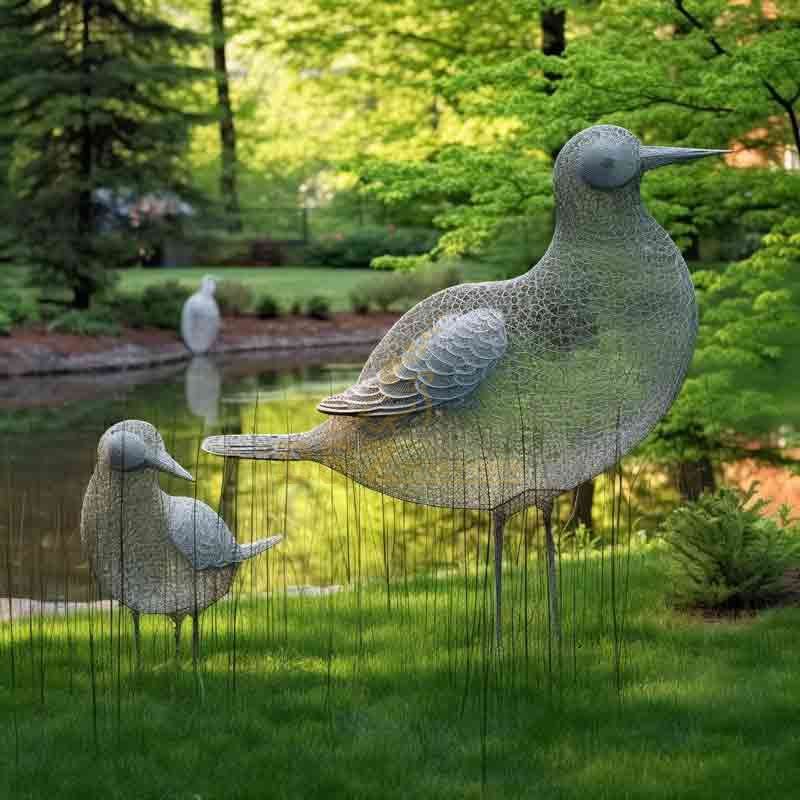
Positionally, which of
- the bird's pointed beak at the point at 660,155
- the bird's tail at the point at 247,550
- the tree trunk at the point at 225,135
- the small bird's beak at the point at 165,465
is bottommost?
the bird's tail at the point at 247,550

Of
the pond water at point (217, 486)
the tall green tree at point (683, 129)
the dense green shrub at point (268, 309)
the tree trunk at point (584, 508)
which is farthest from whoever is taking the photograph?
the dense green shrub at point (268, 309)

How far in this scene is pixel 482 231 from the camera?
1239 centimetres

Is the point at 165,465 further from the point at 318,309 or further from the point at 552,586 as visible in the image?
the point at 318,309

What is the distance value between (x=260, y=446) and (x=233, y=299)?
2110 cm

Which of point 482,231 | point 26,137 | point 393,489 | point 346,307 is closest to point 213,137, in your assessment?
point 346,307

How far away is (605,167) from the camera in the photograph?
5465 millimetres

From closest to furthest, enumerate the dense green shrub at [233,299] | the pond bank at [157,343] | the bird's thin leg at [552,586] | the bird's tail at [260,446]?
the bird's thin leg at [552,586]
the bird's tail at [260,446]
the pond bank at [157,343]
the dense green shrub at [233,299]

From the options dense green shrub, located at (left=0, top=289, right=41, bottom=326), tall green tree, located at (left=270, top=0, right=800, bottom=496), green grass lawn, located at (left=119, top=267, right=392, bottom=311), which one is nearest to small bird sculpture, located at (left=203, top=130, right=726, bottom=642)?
tall green tree, located at (left=270, top=0, right=800, bottom=496)

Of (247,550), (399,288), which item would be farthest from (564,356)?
(399,288)

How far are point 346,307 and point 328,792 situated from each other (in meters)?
25.6

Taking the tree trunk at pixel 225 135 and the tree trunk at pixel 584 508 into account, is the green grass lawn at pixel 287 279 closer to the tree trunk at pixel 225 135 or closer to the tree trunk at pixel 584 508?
the tree trunk at pixel 225 135

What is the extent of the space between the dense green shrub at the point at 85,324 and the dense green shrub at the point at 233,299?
135 inches

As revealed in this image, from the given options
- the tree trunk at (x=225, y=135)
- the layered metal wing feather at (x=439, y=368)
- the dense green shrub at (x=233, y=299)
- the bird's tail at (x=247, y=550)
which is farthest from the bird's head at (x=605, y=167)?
the tree trunk at (x=225, y=135)

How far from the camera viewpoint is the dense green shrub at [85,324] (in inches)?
895
